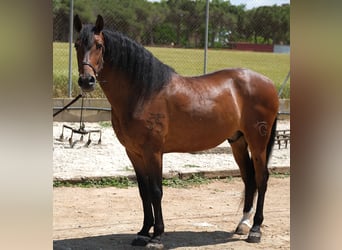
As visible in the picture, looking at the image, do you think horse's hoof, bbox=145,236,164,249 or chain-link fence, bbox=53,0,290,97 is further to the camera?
chain-link fence, bbox=53,0,290,97

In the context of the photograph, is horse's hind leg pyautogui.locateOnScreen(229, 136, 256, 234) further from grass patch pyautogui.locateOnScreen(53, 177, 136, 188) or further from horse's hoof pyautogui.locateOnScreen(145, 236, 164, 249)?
grass patch pyautogui.locateOnScreen(53, 177, 136, 188)

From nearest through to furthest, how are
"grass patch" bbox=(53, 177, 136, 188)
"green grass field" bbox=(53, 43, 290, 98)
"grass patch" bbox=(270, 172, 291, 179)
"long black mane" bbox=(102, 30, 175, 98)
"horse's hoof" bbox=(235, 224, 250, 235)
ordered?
"long black mane" bbox=(102, 30, 175, 98), "horse's hoof" bbox=(235, 224, 250, 235), "grass patch" bbox=(53, 177, 136, 188), "grass patch" bbox=(270, 172, 291, 179), "green grass field" bbox=(53, 43, 290, 98)

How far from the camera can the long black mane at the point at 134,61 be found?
3.77m

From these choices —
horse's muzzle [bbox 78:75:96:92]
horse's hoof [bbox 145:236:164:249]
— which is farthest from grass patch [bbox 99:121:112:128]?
horse's muzzle [bbox 78:75:96:92]

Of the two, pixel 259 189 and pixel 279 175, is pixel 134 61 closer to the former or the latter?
pixel 259 189

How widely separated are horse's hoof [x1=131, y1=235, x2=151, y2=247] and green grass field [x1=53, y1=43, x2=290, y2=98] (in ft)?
22.0

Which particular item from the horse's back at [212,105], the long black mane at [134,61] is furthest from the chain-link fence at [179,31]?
the long black mane at [134,61]

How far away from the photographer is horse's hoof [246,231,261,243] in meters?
4.35

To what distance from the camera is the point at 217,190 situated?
6195 millimetres

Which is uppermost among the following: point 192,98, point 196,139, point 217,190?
point 192,98

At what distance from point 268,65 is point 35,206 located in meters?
15.2

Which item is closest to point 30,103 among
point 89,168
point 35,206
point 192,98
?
point 35,206

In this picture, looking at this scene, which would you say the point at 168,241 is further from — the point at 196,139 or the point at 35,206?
the point at 35,206

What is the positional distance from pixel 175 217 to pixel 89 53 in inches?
83.1
